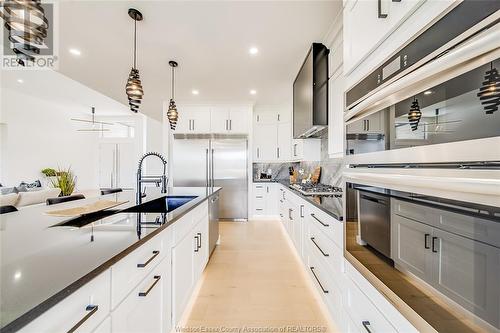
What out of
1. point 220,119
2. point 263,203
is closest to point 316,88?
point 220,119

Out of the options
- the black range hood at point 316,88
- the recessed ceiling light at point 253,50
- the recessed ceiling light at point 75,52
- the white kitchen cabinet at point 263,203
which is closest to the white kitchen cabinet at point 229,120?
the white kitchen cabinet at point 263,203

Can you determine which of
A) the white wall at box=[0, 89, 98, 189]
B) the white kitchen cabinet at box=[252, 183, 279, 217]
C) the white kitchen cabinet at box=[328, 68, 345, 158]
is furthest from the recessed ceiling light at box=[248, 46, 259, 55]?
the white wall at box=[0, 89, 98, 189]

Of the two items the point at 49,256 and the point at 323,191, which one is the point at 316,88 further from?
the point at 49,256

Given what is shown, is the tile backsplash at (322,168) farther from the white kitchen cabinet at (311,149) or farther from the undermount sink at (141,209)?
the undermount sink at (141,209)

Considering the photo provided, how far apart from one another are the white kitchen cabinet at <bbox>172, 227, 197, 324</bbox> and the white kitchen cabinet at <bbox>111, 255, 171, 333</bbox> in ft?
0.36

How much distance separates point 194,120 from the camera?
522 centimetres

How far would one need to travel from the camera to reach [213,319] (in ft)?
6.03

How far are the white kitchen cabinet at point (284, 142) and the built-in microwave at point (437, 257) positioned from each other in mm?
4678

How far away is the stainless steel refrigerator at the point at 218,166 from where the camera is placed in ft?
16.7

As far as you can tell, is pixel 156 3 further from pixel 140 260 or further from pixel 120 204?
pixel 140 260

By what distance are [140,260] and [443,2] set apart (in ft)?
4.76

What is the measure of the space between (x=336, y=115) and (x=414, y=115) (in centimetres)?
169

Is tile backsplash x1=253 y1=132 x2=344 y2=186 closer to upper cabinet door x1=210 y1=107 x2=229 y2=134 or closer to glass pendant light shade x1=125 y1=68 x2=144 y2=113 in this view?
upper cabinet door x1=210 y1=107 x2=229 y2=134

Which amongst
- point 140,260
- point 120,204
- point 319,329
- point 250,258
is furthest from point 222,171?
point 140,260
